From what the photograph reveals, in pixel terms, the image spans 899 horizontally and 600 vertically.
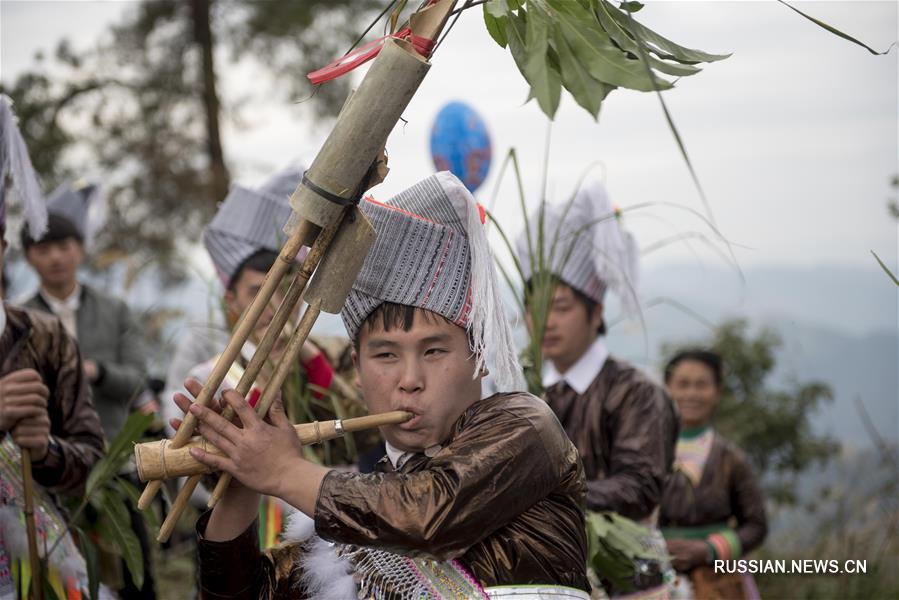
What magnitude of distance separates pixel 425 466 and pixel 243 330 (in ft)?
1.67

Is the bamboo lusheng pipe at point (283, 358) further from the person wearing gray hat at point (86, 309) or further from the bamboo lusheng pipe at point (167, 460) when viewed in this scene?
the person wearing gray hat at point (86, 309)

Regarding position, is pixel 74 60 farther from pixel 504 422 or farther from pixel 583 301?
pixel 504 422

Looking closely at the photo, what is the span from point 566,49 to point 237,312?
273 cm

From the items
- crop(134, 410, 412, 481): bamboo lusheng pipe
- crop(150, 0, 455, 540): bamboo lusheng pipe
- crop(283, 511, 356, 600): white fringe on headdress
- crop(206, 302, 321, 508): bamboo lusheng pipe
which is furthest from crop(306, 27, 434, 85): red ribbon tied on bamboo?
crop(283, 511, 356, 600): white fringe on headdress

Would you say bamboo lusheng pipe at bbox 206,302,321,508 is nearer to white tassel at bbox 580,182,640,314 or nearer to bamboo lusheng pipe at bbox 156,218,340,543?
bamboo lusheng pipe at bbox 156,218,340,543

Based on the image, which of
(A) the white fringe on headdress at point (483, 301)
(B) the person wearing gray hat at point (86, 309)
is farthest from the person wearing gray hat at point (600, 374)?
(B) the person wearing gray hat at point (86, 309)

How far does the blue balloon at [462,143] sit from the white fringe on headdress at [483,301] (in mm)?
3285

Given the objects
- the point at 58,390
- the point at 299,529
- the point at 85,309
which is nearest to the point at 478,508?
the point at 299,529

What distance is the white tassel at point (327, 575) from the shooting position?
2336 millimetres

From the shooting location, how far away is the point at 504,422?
2.14 m

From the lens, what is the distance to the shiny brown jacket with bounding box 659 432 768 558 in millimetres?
5719

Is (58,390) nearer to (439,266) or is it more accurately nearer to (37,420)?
(37,420)

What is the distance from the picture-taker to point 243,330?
1951 millimetres

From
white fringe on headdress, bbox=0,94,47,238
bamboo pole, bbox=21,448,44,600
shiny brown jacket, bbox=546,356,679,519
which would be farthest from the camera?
shiny brown jacket, bbox=546,356,679,519
